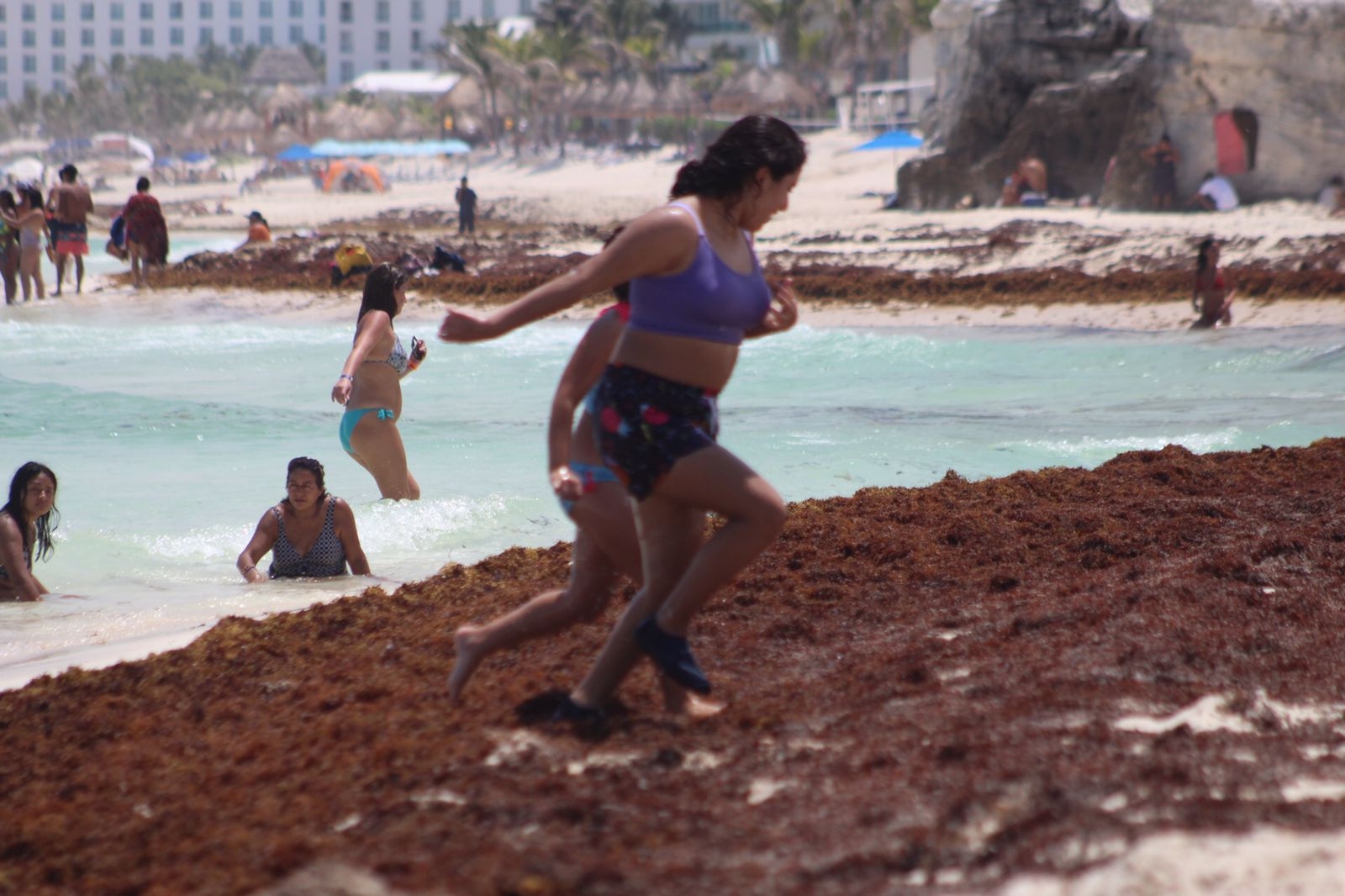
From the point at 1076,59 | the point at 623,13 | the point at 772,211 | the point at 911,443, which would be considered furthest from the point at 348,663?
the point at 623,13

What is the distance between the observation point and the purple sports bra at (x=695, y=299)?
3.41 metres

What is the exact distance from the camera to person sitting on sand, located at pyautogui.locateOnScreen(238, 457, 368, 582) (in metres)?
6.77

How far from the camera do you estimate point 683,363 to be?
3.44m

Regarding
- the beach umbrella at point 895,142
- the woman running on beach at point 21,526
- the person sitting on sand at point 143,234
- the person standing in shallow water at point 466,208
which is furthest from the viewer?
the beach umbrella at point 895,142

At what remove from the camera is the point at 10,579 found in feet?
21.5

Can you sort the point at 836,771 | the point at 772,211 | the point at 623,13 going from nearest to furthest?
the point at 836,771
the point at 772,211
the point at 623,13

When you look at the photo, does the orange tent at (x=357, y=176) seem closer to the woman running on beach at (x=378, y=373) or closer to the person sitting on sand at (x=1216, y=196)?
the person sitting on sand at (x=1216, y=196)

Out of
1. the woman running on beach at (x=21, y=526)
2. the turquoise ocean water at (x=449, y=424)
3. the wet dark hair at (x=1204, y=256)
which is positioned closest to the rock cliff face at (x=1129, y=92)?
the wet dark hair at (x=1204, y=256)

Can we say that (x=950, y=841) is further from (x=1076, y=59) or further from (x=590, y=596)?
(x=1076, y=59)

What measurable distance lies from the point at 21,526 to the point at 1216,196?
878 inches

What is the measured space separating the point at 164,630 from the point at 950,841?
3.80 m

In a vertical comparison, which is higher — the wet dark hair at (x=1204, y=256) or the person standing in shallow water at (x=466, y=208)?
the person standing in shallow water at (x=466, y=208)

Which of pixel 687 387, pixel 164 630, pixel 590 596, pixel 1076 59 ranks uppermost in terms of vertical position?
pixel 1076 59

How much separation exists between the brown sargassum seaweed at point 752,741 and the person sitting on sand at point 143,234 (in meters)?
17.6
